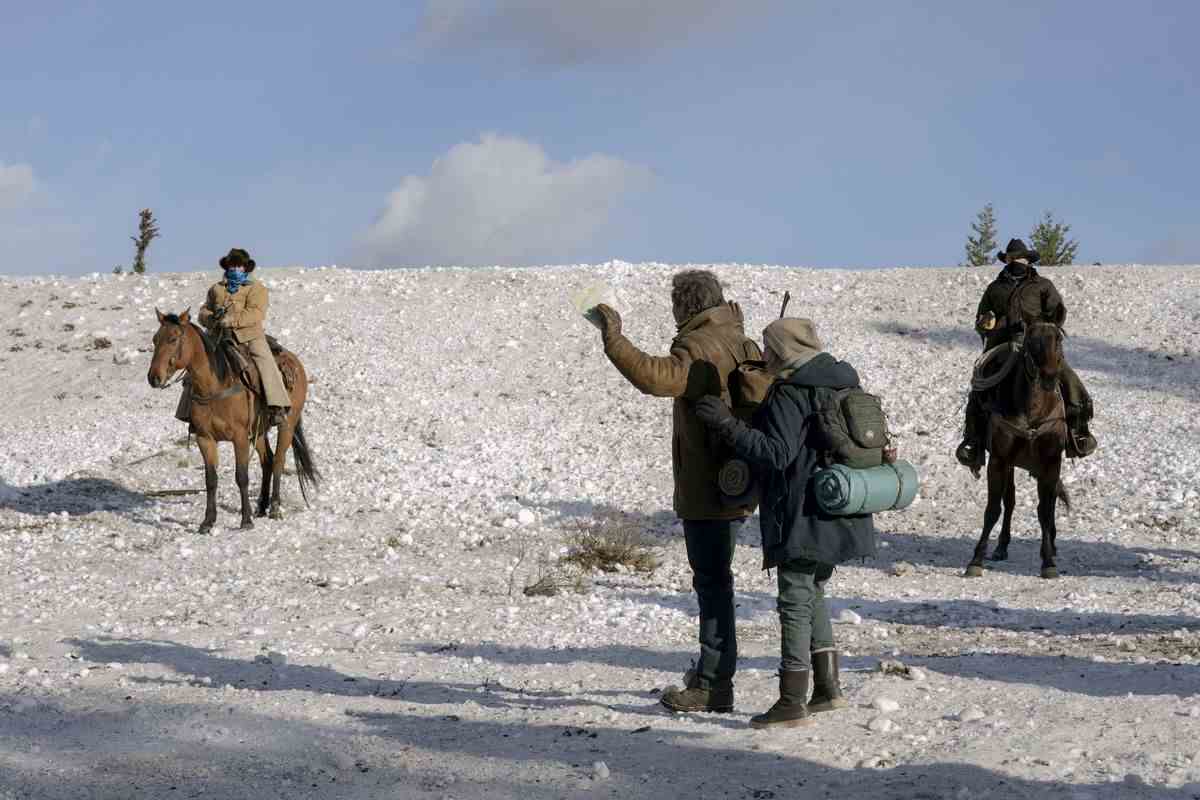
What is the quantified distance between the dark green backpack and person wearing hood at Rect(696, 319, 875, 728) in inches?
1.2

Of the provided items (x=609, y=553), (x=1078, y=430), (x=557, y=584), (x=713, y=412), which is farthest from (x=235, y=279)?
(x=713, y=412)

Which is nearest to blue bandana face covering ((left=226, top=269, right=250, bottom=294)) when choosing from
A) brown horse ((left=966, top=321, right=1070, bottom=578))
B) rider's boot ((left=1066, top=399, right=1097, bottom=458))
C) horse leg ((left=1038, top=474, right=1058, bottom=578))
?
brown horse ((left=966, top=321, right=1070, bottom=578))

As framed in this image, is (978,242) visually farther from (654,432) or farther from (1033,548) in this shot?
(1033,548)

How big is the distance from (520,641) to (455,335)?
53.0 feet

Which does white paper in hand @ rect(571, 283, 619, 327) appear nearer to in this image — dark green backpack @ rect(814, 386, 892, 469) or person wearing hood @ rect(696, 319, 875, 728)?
person wearing hood @ rect(696, 319, 875, 728)

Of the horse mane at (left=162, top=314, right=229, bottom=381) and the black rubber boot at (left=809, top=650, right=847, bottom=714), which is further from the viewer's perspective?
the horse mane at (left=162, top=314, right=229, bottom=381)

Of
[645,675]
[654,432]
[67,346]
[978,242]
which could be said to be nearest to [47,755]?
[645,675]

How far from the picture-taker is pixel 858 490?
20.0 ft

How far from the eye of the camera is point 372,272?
96.9 ft

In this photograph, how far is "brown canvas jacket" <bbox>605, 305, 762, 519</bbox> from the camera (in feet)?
21.3

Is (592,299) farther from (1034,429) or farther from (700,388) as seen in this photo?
(1034,429)

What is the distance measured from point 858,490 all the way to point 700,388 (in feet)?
3.03

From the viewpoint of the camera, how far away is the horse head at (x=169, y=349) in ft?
46.6

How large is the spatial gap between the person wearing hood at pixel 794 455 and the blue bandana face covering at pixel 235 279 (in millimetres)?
10184
